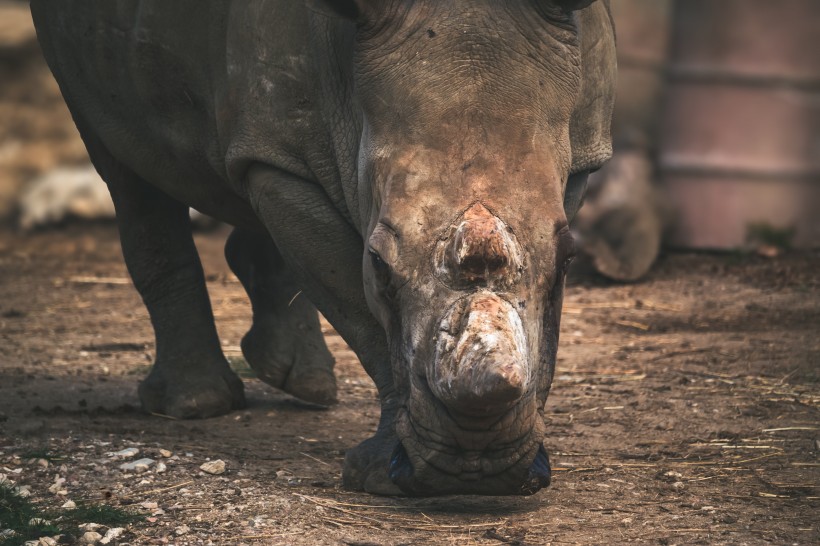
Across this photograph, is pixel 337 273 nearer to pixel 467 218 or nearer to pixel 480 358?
pixel 467 218

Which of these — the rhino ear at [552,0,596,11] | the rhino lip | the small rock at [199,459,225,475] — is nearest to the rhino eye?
the rhino lip

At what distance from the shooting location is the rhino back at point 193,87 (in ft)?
14.9

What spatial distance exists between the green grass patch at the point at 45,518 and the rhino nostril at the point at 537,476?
113 cm

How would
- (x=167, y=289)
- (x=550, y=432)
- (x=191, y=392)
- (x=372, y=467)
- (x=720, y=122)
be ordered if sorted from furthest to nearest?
(x=720, y=122), (x=167, y=289), (x=191, y=392), (x=550, y=432), (x=372, y=467)

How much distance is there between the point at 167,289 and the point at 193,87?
3.90 ft

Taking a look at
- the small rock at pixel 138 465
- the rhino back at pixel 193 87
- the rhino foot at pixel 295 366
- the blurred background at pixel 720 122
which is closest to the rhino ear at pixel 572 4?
the rhino back at pixel 193 87

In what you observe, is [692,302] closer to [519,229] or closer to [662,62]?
[662,62]

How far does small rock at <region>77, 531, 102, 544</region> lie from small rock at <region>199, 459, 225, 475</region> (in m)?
0.75

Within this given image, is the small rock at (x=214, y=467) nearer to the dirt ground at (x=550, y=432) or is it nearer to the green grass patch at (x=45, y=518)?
the dirt ground at (x=550, y=432)

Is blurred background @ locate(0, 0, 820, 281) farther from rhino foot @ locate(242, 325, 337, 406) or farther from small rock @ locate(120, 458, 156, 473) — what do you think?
small rock @ locate(120, 458, 156, 473)

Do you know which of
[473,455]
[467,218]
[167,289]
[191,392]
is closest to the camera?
[467,218]

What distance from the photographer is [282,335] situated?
6.04 meters

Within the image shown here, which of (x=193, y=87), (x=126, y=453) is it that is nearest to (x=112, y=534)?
(x=126, y=453)

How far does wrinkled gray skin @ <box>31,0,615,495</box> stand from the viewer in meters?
3.75
